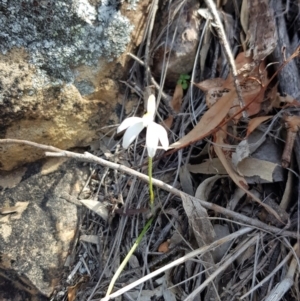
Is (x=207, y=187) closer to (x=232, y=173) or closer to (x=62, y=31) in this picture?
(x=232, y=173)

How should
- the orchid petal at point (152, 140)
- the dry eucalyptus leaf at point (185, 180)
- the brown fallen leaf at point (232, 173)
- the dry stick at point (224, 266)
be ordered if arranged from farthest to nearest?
the dry eucalyptus leaf at point (185, 180) → the brown fallen leaf at point (232, 173) → the dry stick at point (224, 266) → the orchid petal at point (152, 140)

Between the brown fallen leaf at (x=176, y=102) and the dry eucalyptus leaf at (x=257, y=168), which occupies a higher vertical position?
the brown fallen leaf at (x=176, y=102)

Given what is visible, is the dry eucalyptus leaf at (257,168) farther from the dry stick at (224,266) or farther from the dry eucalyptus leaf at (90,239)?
the dry eucalyptus leaf at (90,239)

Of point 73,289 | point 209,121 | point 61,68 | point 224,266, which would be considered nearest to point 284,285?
point 224,266

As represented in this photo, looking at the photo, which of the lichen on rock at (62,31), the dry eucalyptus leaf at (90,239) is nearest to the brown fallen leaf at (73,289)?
the dry eucalyptus leaf at (90,239)

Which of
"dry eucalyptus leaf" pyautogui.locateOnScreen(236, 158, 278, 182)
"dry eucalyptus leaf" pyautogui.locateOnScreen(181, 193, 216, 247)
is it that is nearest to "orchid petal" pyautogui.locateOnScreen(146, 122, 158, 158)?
"dry eucalyptus leaf" pyautogui.locateOnScreen(181, 193, 216, 247)

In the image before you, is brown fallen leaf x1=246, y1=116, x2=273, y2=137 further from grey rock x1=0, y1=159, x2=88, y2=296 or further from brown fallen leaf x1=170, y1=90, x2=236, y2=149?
grey rock x1=0, y1=159, x2=88, y2=296
